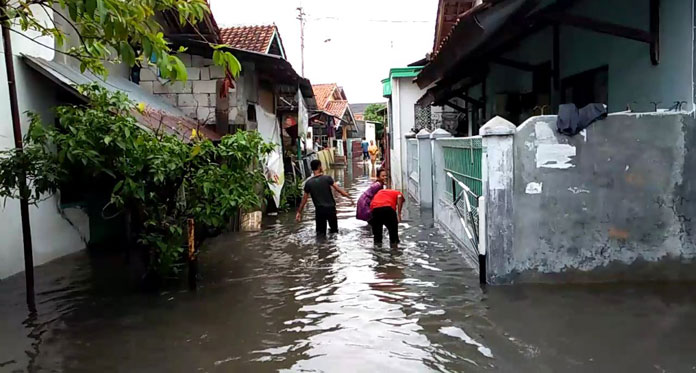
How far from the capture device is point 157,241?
20.9 feet

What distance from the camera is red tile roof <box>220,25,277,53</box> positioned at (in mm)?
15251

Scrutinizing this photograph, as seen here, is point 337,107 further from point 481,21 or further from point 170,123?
point 481,21

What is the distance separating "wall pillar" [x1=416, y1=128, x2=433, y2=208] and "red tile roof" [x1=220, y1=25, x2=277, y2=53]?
5010mm

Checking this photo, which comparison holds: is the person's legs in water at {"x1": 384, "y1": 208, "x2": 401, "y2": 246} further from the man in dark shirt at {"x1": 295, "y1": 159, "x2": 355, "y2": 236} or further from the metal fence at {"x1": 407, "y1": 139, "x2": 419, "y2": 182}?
the metal fence at {"x1": 407, "y1": 139, "x2": 419, "y2": 182}

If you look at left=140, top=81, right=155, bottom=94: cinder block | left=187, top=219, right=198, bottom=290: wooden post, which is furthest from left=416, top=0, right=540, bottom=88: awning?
left=140, top=81, right=155, bottom=94: cinder block

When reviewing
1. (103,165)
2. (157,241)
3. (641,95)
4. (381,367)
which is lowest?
(381,367)

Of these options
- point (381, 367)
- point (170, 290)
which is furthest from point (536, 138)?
point (170, 290)

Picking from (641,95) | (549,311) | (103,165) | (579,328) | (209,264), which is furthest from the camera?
(209,264)

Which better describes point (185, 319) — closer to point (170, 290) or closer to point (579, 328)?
point (170, 290)

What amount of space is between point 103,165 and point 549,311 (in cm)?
447

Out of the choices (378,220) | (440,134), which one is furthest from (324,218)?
(440,134)

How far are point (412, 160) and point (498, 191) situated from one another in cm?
974

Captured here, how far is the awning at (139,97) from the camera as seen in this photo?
7.62m

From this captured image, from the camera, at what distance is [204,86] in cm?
1146
